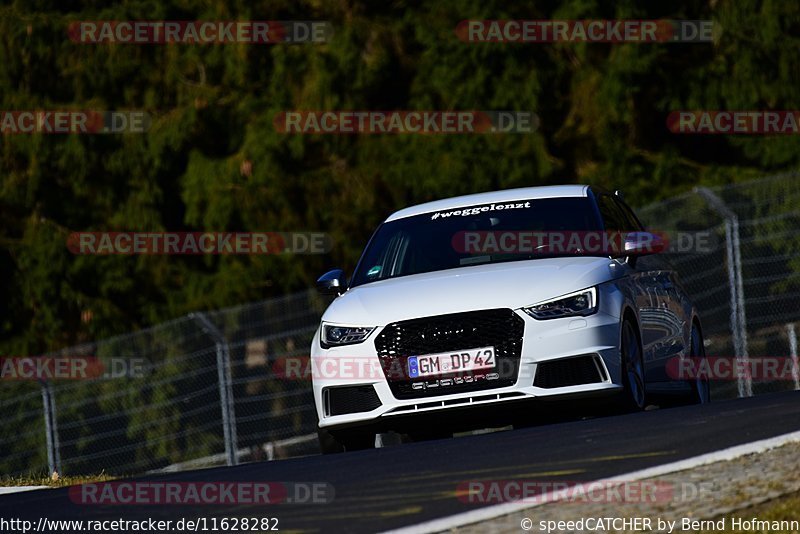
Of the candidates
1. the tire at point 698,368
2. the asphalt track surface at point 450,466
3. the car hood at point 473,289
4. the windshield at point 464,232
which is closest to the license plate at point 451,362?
the car hood at point 473,289

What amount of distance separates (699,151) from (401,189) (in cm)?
506

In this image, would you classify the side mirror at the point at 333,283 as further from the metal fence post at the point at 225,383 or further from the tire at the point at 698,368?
the metal fence post at the point at 225,383

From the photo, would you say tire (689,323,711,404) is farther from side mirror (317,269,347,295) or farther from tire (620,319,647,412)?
side mirror (317,269,347,295)

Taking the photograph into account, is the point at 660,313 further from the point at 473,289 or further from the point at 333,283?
the point at 333,283

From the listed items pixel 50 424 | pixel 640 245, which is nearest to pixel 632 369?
pixel 640 245

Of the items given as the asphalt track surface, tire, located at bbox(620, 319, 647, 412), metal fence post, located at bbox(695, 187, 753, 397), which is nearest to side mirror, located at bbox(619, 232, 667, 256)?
tire, located at bbox(620, 319, 647, 412)

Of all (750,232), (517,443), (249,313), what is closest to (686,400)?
(517,443)

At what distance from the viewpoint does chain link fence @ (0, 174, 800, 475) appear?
643 inches

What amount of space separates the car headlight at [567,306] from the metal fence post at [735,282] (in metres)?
5.94

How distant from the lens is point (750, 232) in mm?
21281

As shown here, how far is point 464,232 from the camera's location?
38.3 feet

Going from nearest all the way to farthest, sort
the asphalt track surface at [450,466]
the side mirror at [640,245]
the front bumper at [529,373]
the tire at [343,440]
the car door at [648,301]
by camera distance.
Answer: the asphalt track surface at [450,466], the front bumper at [529,373], the tire at [343,440], the side mirror at [640,245], the car door at [648,301]

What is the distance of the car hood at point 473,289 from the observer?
10.1 metres

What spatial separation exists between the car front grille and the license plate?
25 mm
